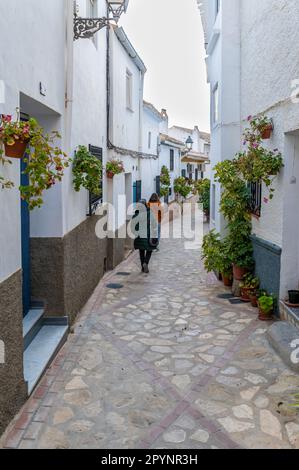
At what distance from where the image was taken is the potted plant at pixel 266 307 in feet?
24.8

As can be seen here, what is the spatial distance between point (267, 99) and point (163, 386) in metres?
5.36

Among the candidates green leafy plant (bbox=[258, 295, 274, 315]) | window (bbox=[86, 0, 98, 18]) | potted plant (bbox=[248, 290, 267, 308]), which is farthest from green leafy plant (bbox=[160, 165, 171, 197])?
green leafy plant (bbox=[258, 295, 274, 315])

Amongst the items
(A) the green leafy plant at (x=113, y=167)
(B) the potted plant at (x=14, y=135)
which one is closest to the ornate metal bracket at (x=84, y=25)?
(B) the potted plant at (x=14, y=135)

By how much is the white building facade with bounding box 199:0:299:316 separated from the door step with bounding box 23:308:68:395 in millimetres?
3510

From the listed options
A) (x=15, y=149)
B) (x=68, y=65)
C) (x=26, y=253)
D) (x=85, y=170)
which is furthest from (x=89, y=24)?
(x=15, y=149)

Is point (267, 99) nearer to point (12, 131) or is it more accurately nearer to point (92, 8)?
point (92, 8)

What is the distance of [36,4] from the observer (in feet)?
17.2

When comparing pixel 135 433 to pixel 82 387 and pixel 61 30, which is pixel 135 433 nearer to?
pixel 82 387

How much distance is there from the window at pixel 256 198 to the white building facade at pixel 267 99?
18 cm

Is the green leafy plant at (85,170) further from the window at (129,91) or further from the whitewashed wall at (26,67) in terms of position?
the window at (129,91)
